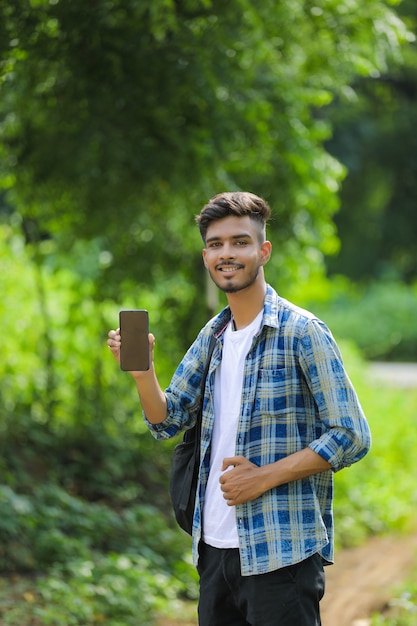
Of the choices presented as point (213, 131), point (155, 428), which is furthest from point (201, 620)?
point (213, 131)

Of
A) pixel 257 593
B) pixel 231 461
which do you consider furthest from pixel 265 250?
pixel 257 593

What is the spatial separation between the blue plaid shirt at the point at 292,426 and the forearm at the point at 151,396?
31cm

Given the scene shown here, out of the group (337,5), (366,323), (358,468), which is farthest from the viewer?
(366,323)

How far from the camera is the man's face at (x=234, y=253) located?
9.78ft

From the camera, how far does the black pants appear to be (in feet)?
9.36

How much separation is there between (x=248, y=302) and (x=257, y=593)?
91 centimetres

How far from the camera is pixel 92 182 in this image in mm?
7195

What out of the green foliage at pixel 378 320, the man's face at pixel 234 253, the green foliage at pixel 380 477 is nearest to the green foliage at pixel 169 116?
the green foliage at pixel 380 477

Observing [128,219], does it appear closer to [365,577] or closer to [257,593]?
[365,577]

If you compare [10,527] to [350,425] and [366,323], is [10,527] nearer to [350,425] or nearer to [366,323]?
[350,425]

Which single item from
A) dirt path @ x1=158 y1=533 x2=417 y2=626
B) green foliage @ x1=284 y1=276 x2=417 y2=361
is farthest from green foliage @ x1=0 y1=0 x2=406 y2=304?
green foliage @ x1=284 y1=276 x2=417 y2=361

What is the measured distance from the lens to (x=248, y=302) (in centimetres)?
306

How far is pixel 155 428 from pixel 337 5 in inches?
167

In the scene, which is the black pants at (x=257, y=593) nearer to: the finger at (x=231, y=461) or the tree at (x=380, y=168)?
the finger at (x=231, y=461)
